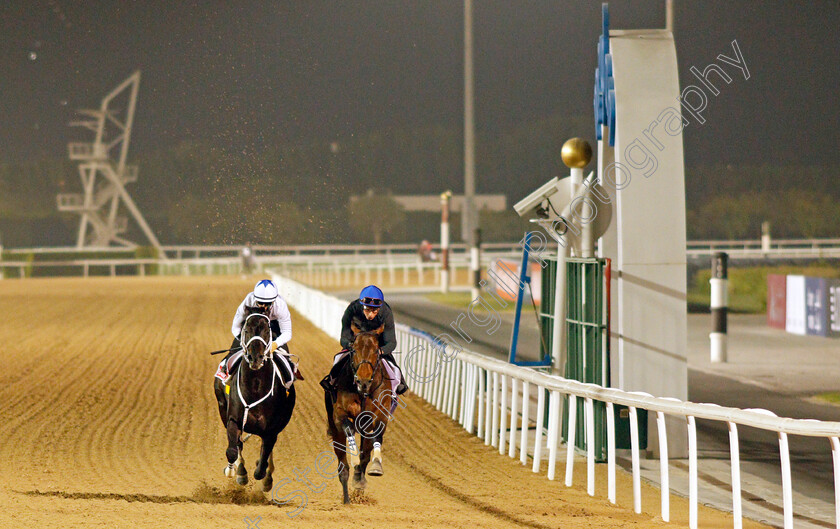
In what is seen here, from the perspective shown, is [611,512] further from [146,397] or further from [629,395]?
[146,397]

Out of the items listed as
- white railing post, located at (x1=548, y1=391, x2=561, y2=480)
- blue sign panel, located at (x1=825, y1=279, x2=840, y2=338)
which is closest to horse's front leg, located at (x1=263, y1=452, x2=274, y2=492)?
white railing post, located at (x1=548, y1=391, x2=561, y2=480)

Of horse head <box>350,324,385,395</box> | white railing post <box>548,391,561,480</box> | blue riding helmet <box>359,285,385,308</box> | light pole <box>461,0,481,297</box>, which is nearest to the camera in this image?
horse head <box>350,324,385,395</box>

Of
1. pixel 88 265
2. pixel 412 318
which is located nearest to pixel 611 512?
pixel 412 318

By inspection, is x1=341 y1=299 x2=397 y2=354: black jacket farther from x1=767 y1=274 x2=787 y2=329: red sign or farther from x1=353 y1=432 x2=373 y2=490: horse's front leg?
x1=767 y1=274 x2=787 y2=329: red sign

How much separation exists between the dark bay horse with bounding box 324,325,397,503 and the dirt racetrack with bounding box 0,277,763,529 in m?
0.25

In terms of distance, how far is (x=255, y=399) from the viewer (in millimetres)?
6844

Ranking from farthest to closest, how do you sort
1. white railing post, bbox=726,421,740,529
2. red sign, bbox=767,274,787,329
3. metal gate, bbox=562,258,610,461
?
red sign, bbox=767,274,787,329
metal gate, bbox=562,258,610,461
white railing post, bbox=726,421,740,529

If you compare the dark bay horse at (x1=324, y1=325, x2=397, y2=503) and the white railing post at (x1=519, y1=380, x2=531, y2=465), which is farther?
the white railing post at (x1=519, y1=380, x2=531, y2=465)

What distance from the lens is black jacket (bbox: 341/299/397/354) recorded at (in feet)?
22.3

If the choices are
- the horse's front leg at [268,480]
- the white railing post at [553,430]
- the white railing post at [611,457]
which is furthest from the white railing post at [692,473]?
the horse's front leg at [268,480]

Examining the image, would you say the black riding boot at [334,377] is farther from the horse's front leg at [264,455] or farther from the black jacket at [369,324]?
the horse's front leg at [264,455]

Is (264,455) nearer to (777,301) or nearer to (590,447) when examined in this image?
(590,447)

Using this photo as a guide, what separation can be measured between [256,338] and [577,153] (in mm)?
3785

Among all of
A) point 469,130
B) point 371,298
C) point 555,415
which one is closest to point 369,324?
point 371,298
